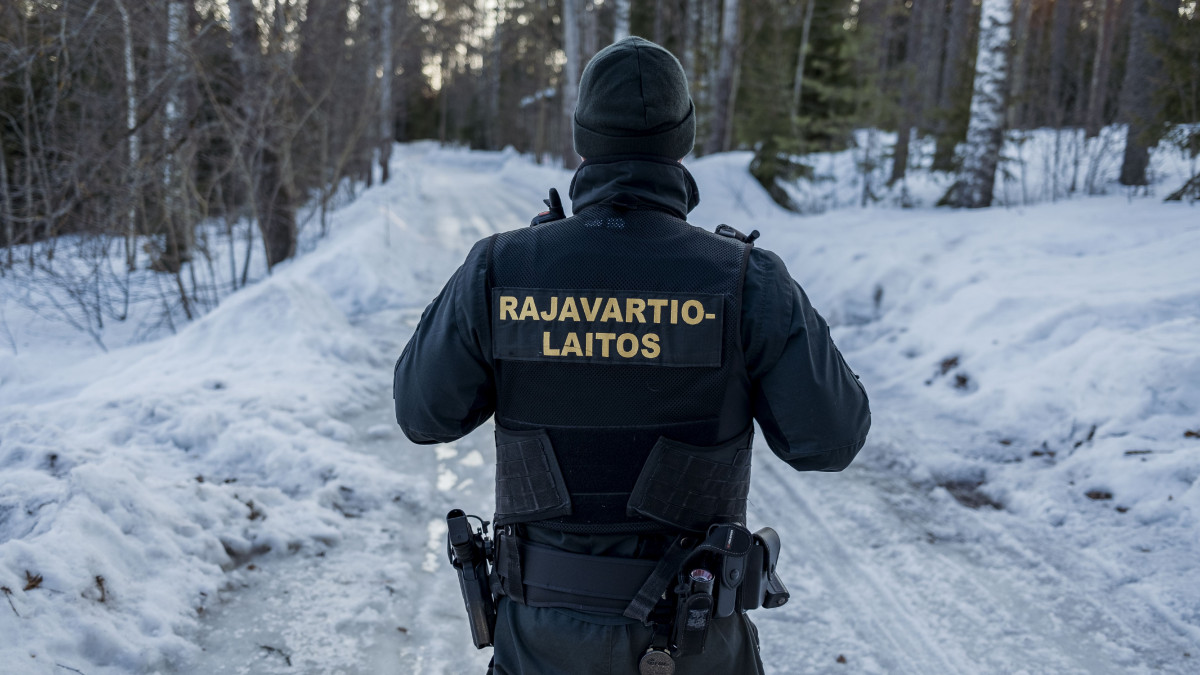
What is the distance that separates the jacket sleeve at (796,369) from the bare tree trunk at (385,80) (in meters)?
16.7

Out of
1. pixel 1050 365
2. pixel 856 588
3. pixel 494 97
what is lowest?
pixel 856 588

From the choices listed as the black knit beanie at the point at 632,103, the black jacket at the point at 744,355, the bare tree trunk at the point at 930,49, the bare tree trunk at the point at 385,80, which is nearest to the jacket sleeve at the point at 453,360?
the black jacket at the point at 744,355

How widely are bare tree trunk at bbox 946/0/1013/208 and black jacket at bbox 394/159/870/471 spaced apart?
9.06 m

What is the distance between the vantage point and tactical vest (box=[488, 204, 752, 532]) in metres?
1.56

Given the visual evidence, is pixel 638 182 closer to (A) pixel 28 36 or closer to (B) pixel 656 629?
(B) pixel 656 629

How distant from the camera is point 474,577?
1768 mm

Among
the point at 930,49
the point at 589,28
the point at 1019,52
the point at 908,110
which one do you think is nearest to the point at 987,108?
the point at 1019,52

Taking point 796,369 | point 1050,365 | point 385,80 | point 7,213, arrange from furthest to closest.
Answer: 1. point 385,80
2. point 7,213
3. point 1050,365
4. point 796,369

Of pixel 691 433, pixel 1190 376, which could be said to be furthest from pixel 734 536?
pixel 1190 376

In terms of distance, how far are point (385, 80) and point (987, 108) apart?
14.8 m

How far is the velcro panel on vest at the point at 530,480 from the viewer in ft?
5.25

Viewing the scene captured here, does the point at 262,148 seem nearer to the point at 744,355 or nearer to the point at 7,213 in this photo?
the point at 7,213

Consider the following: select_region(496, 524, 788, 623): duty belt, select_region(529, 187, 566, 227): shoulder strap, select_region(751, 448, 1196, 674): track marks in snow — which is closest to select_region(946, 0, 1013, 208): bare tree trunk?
select_region(751, 448, 1196, 674): track marks in snow

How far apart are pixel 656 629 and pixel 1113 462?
345 cm
